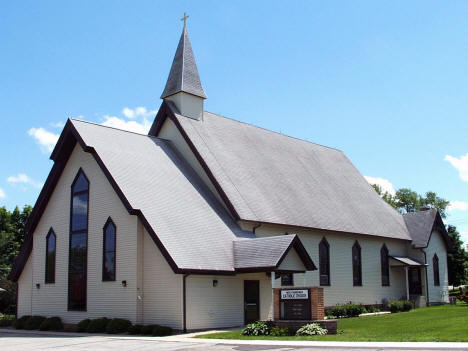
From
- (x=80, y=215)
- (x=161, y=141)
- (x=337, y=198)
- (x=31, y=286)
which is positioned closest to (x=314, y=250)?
(x=337, y=198)

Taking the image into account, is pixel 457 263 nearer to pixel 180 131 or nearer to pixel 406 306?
pixel 406 306

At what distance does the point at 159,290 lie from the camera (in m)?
25.0

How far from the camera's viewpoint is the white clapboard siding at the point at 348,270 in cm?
3259

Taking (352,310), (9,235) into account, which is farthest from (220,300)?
(9,235)

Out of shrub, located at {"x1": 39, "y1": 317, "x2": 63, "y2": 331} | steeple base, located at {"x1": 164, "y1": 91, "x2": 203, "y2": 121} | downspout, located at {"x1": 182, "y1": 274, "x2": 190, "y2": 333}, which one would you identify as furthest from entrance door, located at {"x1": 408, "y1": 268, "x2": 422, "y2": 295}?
shrub, located at {"x1": 39, "y1": 317, "x2": 63, "y2": 331}

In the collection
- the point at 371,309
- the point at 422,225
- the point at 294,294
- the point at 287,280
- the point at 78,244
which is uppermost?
the point at 422,225

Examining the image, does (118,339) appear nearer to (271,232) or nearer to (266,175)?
(271,232)

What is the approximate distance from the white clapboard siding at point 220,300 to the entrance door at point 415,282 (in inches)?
761

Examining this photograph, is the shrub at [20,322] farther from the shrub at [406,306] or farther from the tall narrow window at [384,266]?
the tall narrow window at [384,266]

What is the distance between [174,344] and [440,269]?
32.1m

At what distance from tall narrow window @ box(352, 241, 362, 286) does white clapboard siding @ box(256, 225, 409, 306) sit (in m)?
0.35

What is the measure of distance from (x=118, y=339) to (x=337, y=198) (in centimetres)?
2145

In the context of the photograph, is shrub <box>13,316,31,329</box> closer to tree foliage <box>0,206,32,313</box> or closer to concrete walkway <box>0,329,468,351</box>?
concrete walkway <box>0,329,468,351</box>

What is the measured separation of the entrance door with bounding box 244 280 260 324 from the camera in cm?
2750
